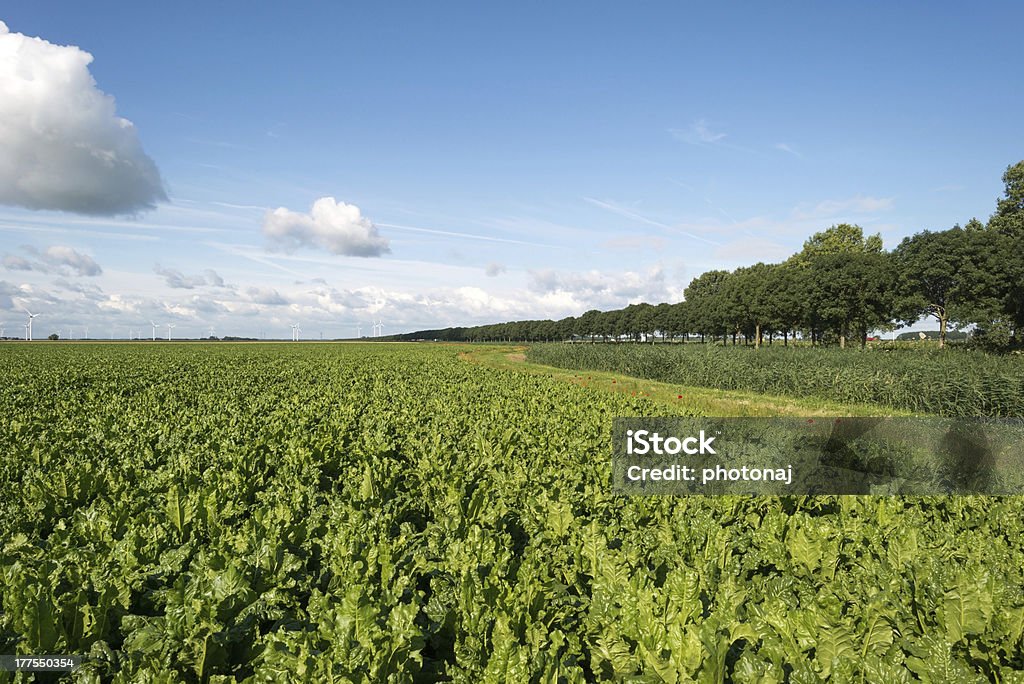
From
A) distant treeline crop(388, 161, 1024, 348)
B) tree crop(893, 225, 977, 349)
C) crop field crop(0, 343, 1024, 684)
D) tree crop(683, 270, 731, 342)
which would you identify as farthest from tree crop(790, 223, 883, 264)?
crop field crop(0, 343, 1024, 684)

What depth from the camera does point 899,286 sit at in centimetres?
4812

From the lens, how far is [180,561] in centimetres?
400

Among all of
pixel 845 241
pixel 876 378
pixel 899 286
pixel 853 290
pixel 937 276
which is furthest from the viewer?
pixel 845 241

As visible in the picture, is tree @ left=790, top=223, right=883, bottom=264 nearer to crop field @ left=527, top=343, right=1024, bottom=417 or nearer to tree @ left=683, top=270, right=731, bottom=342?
tree @ left=683, top=270, right=731, bottom=342

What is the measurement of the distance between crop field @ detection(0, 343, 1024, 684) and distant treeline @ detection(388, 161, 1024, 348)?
153 ft

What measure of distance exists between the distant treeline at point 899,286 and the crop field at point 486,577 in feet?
153

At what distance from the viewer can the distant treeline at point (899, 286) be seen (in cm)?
4066

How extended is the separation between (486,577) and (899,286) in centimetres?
5637

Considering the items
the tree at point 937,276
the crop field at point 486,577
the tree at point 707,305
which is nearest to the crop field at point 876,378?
Result: the crop field at point 486,577

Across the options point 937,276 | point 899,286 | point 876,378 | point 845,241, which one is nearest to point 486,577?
point 876,378

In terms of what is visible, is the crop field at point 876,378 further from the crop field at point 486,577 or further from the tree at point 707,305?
the tree at point 707,305

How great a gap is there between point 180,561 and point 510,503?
3.08 metres

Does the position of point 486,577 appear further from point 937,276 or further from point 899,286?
point 899,286

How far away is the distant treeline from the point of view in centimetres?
4066
